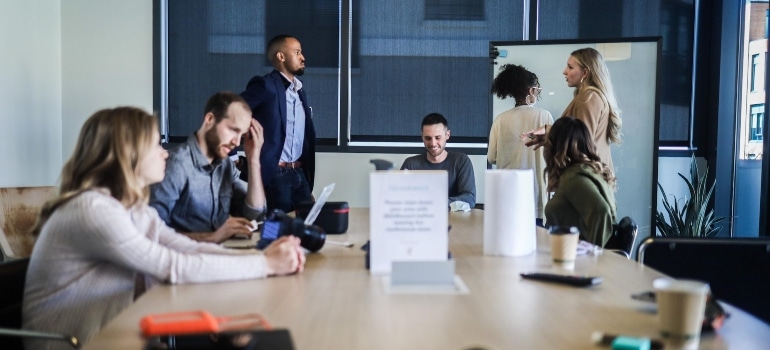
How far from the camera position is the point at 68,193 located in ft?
6.07

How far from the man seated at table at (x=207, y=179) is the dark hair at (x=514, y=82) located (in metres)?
2.50

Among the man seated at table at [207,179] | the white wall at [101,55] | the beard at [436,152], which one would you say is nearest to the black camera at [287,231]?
the man seated at table at [207,179]

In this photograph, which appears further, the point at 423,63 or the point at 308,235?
the point at 423,63

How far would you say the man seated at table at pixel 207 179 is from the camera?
286cm

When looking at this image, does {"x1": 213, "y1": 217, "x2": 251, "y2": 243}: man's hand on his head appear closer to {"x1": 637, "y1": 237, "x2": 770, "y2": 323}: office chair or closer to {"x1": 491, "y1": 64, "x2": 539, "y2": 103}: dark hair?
{"x1": 637, "y1": 237, "x2": 770, "y2": 323}: office chair

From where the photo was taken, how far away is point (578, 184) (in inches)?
119

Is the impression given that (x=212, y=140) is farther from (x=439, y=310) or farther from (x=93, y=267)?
(x=439, y=310)

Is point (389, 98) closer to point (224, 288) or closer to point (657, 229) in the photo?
point (657, 229)

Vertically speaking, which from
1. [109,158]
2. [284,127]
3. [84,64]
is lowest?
[109,158]

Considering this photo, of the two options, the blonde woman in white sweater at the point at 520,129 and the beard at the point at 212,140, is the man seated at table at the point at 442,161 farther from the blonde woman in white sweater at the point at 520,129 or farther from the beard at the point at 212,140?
the beard at the point at 212,140

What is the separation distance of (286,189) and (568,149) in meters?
1.94

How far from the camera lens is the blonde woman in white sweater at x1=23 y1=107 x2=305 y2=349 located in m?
1.76

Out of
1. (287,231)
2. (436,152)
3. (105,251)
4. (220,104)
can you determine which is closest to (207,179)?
(220,104)

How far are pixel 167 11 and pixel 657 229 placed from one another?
390 cm
